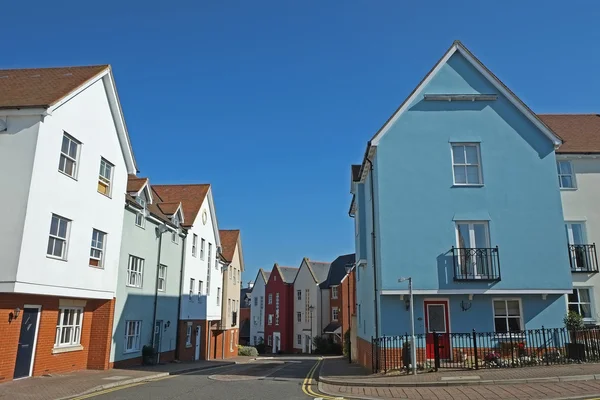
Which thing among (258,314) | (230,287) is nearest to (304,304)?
(258,314)

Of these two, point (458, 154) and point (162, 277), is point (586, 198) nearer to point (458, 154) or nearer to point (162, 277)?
point (458, 154)

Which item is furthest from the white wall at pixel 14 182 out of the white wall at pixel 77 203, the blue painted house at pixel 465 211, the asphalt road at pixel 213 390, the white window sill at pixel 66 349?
the blue painted house at pixel 465 211

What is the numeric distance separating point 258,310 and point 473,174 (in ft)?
170

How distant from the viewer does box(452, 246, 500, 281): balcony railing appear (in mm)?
16859

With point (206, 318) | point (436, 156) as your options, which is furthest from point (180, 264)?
point (436, 156)

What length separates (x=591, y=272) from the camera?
19.8 m

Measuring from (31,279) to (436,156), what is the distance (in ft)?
47.4

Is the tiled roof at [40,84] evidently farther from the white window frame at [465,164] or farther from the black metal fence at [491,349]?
the white window frame at [465,164]

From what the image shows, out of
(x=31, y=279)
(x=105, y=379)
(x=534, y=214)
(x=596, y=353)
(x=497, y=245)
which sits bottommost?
(x=105, y=379)

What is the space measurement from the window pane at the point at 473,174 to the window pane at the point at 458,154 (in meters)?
0.38

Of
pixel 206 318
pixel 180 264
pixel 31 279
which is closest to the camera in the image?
pixel 31 279

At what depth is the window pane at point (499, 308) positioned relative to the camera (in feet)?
56.1

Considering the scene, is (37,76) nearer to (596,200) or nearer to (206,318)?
(206,318)

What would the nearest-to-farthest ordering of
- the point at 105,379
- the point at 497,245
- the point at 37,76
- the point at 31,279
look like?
the point at 31,279, the point at 105,379, the point at 497,245, the point at 37,76
